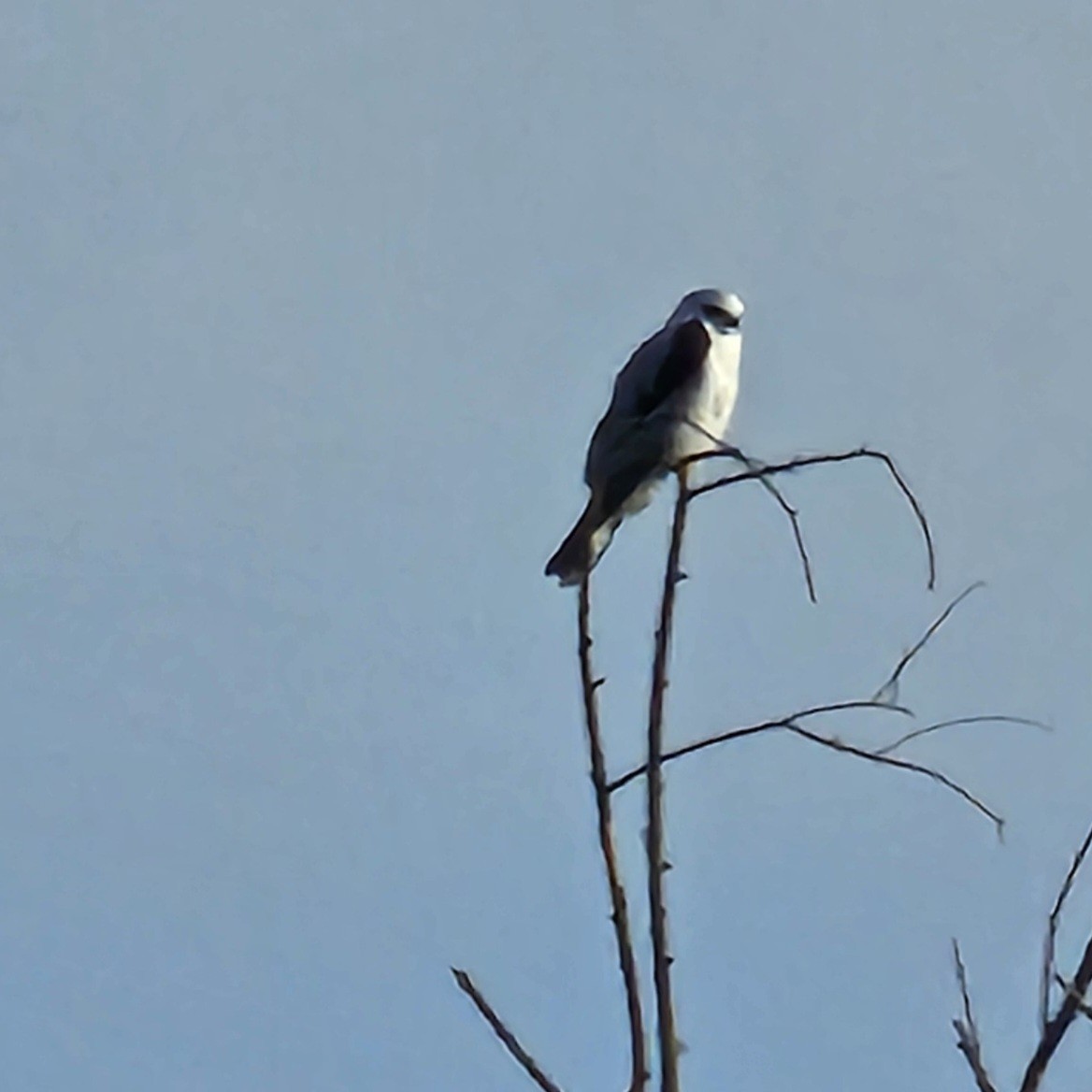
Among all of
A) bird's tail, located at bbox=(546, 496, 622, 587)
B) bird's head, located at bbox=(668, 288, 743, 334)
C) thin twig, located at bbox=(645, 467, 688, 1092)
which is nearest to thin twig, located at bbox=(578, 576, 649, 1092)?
thin twig, located at bbox=(645, 467, 688, 1092)

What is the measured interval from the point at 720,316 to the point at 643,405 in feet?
2.40

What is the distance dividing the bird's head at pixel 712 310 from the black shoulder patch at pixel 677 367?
0.29 metres

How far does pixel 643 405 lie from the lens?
682 centimetres

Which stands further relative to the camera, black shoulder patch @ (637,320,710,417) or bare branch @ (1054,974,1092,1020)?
black shoulder patch @ (637,320,710,417)

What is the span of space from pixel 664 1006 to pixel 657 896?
15 centimetres

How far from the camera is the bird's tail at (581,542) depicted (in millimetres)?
6076

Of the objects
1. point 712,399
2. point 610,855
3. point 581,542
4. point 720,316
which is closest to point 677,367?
point 712,399

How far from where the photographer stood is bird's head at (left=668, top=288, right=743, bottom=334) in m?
7.32

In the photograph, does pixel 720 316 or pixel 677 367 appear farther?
pixel 720 316

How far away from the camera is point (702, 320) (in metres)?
7.22

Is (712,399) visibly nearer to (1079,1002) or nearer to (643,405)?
(643,405)

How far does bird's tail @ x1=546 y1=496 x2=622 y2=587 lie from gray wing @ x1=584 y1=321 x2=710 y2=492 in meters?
0.16

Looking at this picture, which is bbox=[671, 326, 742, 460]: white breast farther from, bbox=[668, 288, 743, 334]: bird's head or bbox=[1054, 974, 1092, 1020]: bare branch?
bbox=[1054, 974, 1092, 1020]: bare branch

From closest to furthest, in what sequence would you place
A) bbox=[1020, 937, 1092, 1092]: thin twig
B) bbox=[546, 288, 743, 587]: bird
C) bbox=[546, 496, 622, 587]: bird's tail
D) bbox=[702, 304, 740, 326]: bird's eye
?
bbox=[1020, 937, 1092, 1092]: thin twig
bbox=[546, 496, 622, 587]: bird's tail
bbox=[546, 288, 743, 587]: bird
bbox=[702, 304, 740, 326]: bird's eye
